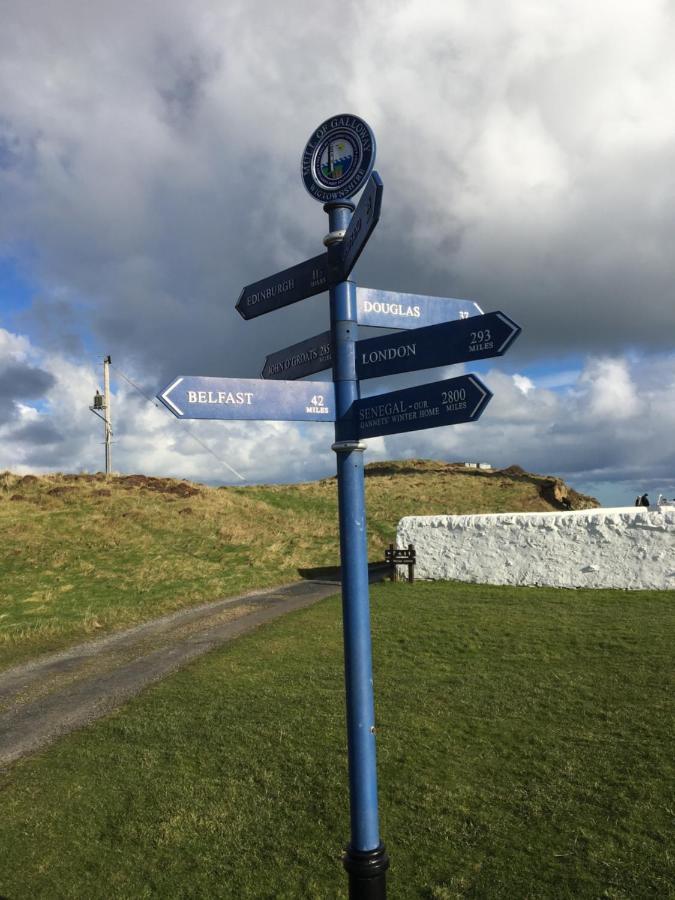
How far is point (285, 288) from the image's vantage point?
480 cm

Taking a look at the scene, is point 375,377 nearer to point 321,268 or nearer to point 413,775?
point 321,268

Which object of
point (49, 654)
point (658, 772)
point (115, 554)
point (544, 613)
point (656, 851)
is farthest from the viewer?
point (115, 554)

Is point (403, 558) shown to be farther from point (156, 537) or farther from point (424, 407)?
point (424, 407)

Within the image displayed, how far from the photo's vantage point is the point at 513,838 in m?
5.91

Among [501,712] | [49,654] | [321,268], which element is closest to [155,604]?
[49,654]

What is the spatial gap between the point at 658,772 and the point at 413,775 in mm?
2620

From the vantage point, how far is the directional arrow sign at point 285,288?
457 centimetres

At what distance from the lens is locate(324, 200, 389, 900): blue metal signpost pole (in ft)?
12.5

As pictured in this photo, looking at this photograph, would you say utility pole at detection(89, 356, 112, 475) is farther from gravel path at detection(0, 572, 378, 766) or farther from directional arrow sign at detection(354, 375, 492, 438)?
directional arrow sign at detection(354, 375, 492, 438)

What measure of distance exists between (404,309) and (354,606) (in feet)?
6.87

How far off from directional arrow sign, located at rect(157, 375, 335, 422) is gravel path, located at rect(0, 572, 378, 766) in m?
6.85

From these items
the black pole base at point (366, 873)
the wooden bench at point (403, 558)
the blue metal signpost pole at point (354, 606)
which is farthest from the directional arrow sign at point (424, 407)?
the wooden bench at point (403, 558)

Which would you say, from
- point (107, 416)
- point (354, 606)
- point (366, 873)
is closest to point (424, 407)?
point (354, 606)

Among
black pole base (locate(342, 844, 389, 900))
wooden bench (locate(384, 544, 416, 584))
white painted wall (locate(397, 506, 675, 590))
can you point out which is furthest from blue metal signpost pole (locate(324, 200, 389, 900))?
wooden bench (locate(384, 544, 416, 584))
